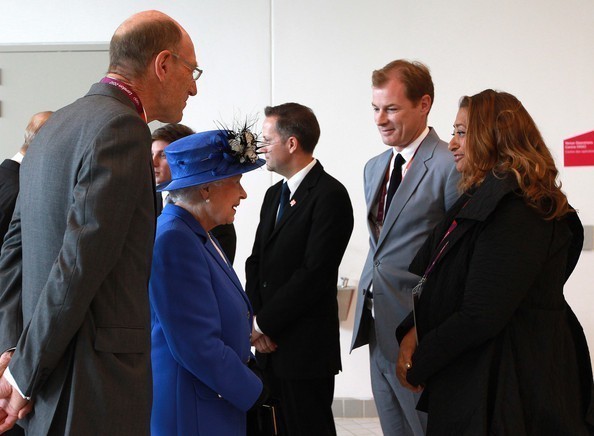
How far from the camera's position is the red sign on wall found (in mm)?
4820

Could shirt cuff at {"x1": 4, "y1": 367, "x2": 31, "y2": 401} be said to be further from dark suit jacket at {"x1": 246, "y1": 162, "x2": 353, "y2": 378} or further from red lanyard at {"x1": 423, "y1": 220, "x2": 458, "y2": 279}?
dark suit jacket at {"x1": 246, "y1": 162, "x2": 353, "y2": 378}

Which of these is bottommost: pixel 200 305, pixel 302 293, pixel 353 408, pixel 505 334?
pixel 353 408

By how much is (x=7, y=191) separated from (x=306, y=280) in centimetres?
123

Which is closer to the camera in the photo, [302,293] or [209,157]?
[209,157]

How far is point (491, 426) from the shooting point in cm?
203

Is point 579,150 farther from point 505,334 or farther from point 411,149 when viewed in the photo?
point 505,334

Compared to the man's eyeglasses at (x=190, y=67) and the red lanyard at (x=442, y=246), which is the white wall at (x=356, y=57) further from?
the man's eyeglasses at (x=190, y=67)

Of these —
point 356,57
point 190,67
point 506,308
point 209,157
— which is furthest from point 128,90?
point 356,57

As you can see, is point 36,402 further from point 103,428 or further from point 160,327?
point 160,327

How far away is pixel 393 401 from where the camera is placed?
2.84m

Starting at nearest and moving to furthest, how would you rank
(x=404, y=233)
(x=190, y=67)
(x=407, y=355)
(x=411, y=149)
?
(x=190, y=67) → (x=407, y=355) → (x=404, y=233) → (x=411, y=149)

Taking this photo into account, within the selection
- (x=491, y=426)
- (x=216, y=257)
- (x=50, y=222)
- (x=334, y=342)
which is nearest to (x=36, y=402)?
(x=50, y=222)

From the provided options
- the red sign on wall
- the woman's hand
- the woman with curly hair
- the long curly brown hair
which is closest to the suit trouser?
the woman's hand

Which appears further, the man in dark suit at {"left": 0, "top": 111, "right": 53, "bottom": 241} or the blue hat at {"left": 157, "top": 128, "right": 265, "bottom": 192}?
the man in dark suit at {"left": 0, "top": 111, "right": 53, "bottom": 241}
